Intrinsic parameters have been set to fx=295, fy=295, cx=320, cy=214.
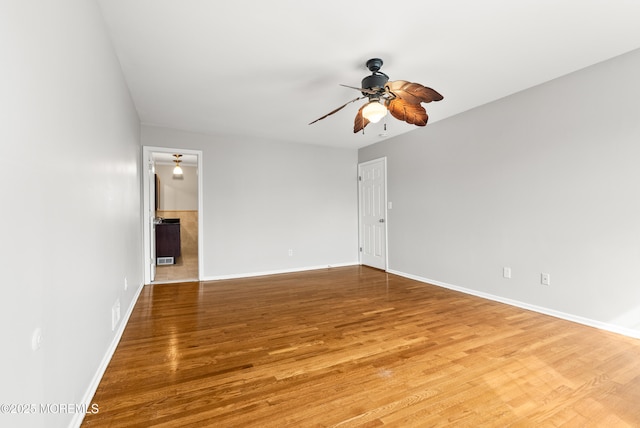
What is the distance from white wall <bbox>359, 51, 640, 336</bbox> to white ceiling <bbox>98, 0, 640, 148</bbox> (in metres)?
0.31

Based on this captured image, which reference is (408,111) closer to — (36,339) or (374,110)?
(374,110)

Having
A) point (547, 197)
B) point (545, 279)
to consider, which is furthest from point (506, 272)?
point (547, 197)

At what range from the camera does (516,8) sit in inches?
79.5

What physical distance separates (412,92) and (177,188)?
710cm

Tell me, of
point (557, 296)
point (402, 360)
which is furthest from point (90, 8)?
point (557, 296)

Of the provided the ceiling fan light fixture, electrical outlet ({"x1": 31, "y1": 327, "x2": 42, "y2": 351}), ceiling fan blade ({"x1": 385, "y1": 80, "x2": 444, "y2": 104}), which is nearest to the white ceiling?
ceiling fan blade ({"x1": 385, "y1": 80, "x2": 444, "y2": 104})

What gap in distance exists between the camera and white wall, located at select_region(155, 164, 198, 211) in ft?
25.4

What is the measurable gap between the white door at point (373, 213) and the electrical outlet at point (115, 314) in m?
4.10

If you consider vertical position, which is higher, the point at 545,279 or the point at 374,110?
the point at 374,110

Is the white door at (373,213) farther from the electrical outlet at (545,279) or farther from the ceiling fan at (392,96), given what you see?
the ceiling fan at (392,96)

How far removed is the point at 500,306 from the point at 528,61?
2571 mm

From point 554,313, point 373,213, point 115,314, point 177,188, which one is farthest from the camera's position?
point 177,188

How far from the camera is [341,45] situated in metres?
2.41

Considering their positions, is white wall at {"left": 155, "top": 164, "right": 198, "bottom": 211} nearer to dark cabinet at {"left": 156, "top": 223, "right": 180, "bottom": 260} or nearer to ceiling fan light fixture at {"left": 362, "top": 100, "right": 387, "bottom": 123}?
dark cabinet at {"left": 156, "top": 223, "right": 180, "bottom": 260}
